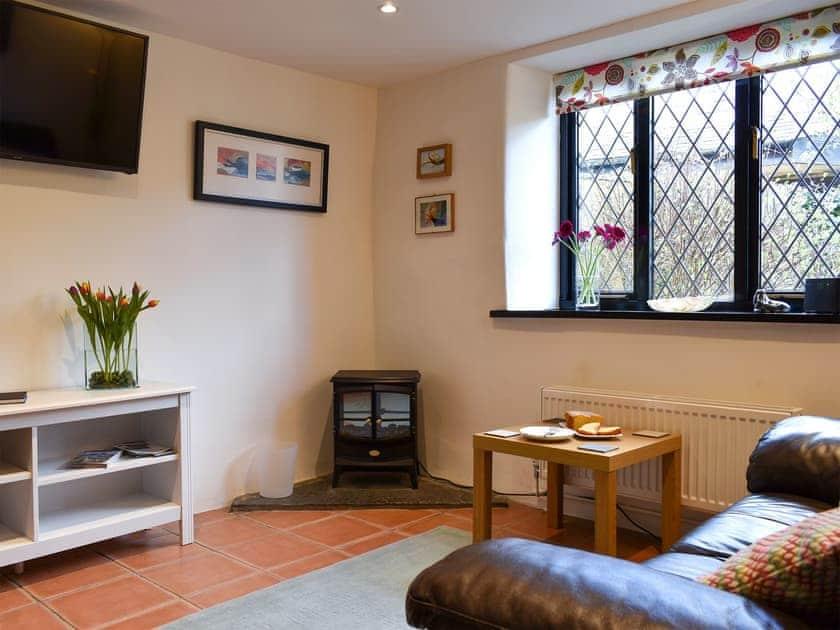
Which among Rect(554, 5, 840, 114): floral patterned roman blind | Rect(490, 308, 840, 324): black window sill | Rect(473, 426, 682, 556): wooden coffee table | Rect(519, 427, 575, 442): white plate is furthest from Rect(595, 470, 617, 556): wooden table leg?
Rect(554, 5, 840, 114): floral patterned roman blind

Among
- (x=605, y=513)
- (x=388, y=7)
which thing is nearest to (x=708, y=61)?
(x=388, y=7)

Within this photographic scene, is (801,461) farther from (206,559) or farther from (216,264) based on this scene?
(216,264)

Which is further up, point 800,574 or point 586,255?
point 586,255

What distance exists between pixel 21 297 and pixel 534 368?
230 cm

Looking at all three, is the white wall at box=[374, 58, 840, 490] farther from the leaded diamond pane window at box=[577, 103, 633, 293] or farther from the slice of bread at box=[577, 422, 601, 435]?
the slice of bread at box=[577, 422, 601, 435]

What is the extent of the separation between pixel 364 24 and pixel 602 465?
2137 millimetres

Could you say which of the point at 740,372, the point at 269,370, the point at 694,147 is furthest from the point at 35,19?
the point at 740,372

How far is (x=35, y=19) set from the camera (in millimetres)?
2756

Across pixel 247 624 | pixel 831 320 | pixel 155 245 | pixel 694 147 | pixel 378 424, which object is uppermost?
pixel 694 147

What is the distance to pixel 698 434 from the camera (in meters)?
2.90

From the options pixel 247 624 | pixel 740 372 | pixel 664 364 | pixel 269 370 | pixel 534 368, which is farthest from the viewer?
pixel 269 370

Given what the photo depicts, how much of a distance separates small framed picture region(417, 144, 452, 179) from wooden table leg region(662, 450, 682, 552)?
1.88m

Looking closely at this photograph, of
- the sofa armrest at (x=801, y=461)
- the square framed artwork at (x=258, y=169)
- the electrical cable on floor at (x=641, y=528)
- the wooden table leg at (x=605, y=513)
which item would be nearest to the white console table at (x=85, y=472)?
the square framed artwork at (x=258, y=169)

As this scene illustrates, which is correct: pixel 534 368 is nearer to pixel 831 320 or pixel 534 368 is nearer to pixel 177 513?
pixel 831 320
